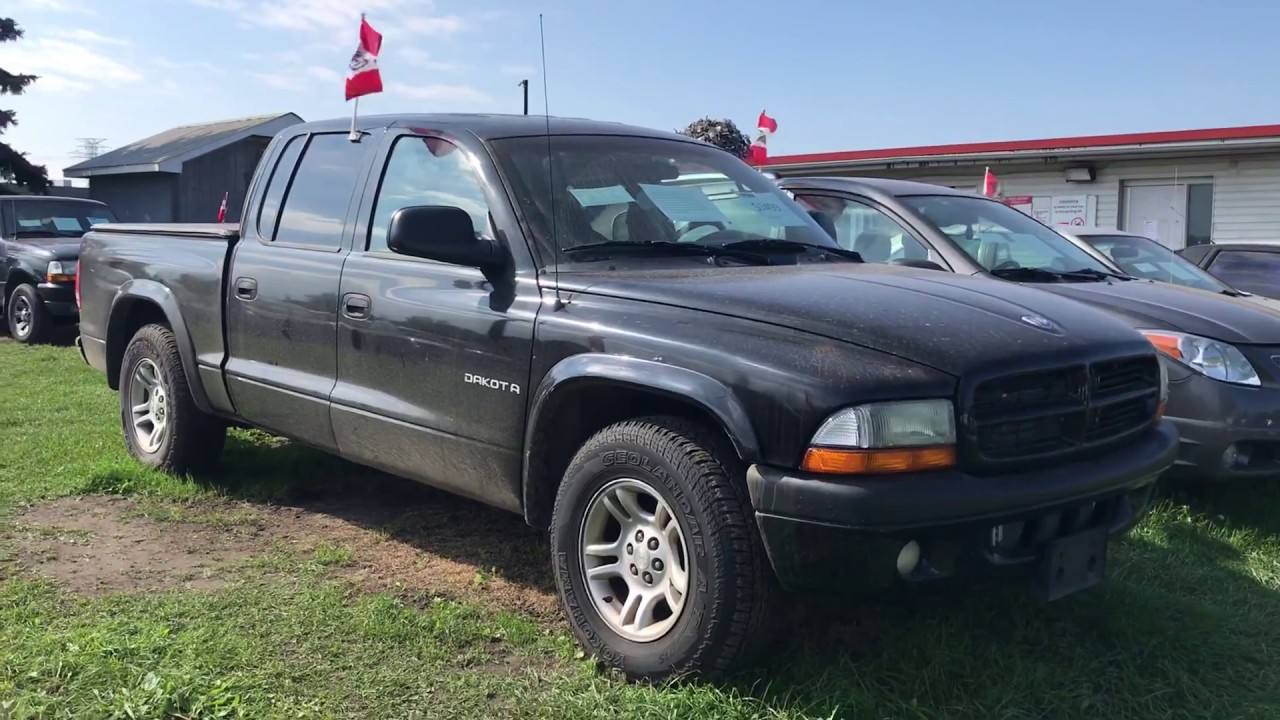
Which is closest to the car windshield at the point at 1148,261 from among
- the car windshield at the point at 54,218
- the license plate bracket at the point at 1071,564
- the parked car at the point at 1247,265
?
the parked car at the point at 1247,265

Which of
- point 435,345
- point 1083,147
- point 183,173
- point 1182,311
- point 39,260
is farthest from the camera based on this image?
point 183,173

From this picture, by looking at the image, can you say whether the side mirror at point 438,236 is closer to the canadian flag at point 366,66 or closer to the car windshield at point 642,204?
the car windshield at point 642,204

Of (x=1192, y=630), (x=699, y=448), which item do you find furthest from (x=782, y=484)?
(x=1192, y=630)

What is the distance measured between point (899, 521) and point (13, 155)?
92.3 ft

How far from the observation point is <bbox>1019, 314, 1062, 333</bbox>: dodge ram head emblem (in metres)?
3.21

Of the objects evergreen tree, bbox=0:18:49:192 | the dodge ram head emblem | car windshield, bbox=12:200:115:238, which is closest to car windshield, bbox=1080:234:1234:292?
the dodge ram head emblem

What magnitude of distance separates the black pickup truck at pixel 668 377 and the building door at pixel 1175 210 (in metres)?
13.8

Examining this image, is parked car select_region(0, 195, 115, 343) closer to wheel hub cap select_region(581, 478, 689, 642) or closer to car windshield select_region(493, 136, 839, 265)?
car windshield select_region(493, 136, 839, 265)

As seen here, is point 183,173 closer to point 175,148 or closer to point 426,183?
point 175,148

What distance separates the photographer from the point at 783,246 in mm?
4125

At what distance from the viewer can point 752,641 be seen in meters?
3.00

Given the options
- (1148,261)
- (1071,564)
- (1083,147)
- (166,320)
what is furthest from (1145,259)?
(1083,147)

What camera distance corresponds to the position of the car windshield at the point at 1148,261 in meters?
7.46

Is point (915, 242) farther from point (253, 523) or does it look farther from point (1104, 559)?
point (253, 523)
